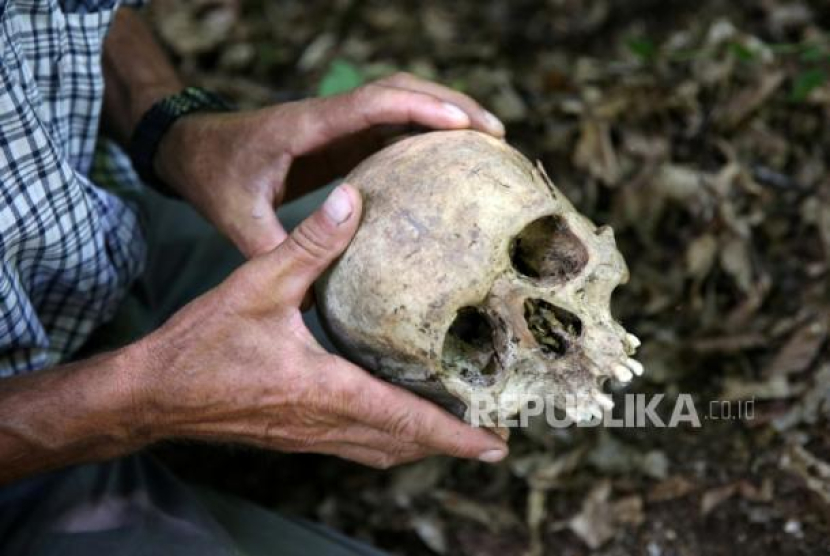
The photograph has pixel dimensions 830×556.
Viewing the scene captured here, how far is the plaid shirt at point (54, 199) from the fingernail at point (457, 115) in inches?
29.3

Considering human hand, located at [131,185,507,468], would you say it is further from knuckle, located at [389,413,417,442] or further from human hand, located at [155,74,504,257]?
human hand, located at [155,74,504,257]

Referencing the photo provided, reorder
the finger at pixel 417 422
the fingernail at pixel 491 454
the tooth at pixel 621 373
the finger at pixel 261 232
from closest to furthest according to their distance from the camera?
the tooth at pixel 621 373
the finger at pixel 417 422
the fingernail at pixel 491 454
the finger at pixel 261 232

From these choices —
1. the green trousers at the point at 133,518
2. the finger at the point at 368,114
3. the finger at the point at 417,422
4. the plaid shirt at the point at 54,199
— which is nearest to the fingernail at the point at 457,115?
the finger at the point at 368,114

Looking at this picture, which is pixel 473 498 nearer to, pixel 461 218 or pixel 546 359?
pixel 546 359

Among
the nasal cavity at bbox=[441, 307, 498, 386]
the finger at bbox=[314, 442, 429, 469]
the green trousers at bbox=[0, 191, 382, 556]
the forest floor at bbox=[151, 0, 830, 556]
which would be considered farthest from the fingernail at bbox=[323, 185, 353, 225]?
the forest floor at bbox=[151, 0, 830, 556]

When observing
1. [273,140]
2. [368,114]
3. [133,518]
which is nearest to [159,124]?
[273,140]

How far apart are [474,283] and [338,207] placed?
0.86ft

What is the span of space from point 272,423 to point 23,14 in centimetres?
93

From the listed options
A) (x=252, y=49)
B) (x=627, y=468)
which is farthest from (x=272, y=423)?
(x=252, y=49)

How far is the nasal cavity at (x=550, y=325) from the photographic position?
5.60 ft

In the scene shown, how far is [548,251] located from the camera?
1.79 m

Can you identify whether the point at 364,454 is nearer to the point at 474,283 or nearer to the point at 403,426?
the point at 403,426

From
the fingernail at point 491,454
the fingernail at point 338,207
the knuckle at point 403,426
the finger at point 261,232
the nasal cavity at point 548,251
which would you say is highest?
the fingernail at point 338,207

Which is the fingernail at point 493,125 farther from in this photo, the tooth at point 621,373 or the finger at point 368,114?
the tooth at point 621,373
